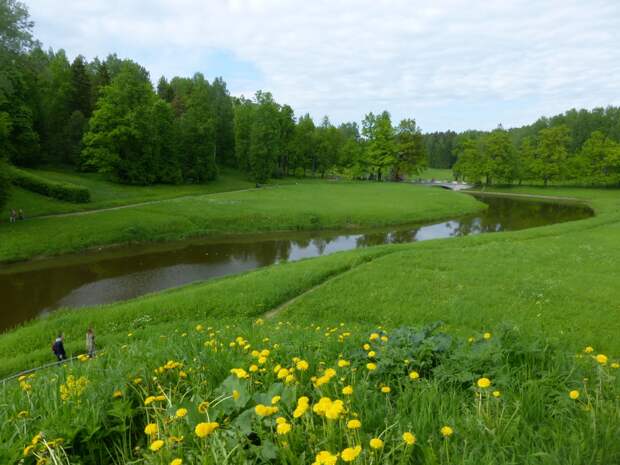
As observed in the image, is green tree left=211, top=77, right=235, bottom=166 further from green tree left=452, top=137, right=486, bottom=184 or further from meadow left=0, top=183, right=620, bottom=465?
meadow left=0, top=183, right=620, bottom=465

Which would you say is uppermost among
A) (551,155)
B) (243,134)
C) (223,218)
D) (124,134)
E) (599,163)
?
(243,134)

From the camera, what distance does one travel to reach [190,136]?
189ft

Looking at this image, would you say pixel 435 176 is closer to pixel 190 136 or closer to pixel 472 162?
pixel 472 162

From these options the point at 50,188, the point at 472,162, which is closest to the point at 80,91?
the point at 50,188

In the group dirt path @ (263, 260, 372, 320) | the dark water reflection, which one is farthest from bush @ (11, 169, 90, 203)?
dirt path @ (263, 260, 372, 320)

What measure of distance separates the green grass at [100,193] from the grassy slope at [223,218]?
11.1ft

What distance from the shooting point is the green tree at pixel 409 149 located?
273 ft

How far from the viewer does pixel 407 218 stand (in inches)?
1626

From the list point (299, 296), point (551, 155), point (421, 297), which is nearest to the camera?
point (421, 297)

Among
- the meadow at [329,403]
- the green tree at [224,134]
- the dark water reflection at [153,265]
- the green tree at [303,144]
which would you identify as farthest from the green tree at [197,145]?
the meadow at [329,403]

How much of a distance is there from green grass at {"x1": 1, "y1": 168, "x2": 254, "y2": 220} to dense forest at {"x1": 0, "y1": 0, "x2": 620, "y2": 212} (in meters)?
2.27

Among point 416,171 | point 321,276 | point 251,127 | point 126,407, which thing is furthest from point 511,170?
point 126,407

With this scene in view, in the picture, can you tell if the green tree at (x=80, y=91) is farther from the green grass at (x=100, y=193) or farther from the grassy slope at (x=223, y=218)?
the grassy slope at (x=223, y=218)

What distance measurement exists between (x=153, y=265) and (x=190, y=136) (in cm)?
3904
